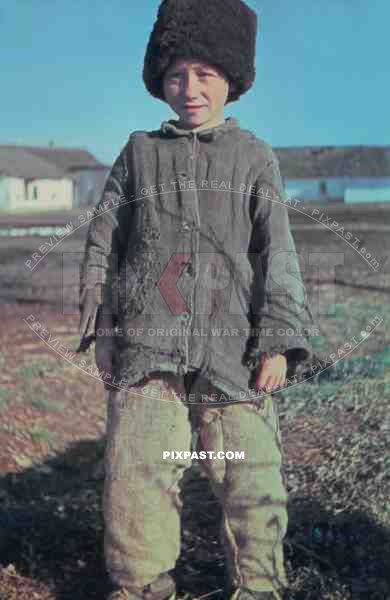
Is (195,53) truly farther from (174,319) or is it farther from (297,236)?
(297,236)

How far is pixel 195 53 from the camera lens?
6.53 feet

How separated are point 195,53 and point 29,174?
1901 centimetres

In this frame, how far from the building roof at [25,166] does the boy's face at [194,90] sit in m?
18.2

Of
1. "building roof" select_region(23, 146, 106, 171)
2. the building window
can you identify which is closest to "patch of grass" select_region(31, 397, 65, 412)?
the building window

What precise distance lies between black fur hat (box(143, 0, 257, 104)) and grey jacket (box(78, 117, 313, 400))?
174mm

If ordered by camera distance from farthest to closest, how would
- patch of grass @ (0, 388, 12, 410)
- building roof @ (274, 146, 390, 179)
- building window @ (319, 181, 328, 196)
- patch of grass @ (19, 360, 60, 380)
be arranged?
1. building window @ (319, 181, 328, 196)
2. building roof @ (274, 146, 390, 179)
3. patch of grass @ (19, 360, 60, 380)
4. patch of grass @ (0, 388, 12, 410)

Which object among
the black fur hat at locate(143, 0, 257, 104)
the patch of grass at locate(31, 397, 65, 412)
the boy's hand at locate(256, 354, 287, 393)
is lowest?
the boy's hand at locate(256, 354, 287, 393)

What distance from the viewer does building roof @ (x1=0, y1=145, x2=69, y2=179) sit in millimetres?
20188

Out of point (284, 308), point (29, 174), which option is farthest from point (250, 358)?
point (29, 174)

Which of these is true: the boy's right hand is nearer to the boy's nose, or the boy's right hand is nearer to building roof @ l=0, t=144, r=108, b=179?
the boy's nose

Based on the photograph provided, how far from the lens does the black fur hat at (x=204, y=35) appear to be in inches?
78.2

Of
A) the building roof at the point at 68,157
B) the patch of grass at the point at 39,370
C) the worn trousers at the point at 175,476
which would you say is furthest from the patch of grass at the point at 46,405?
the building roof at the point at 68,157

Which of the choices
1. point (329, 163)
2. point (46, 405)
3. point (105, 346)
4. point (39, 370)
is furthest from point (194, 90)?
point (329, 163)

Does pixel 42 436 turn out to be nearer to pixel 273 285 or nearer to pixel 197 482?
pixel 197 482
